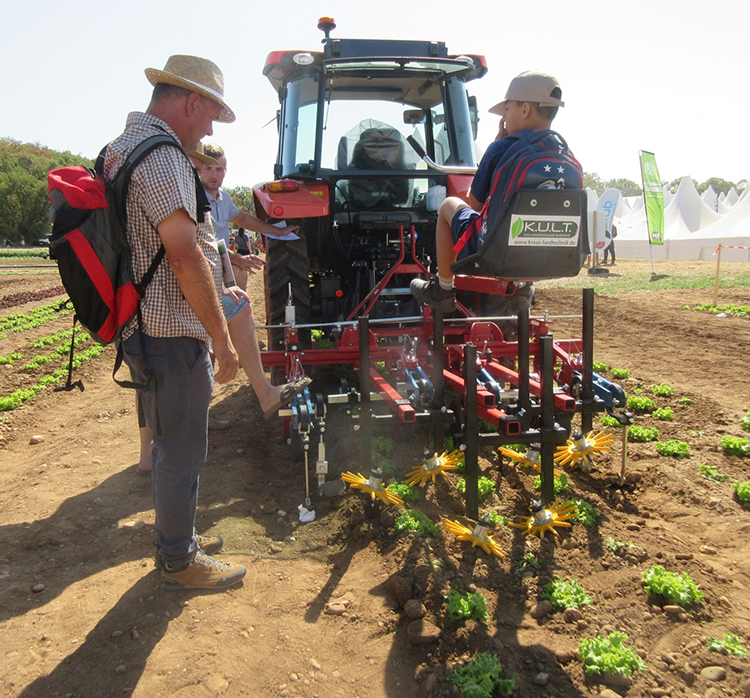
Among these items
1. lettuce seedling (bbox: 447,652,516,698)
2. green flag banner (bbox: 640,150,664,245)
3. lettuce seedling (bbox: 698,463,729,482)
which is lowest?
lettuce seedling (bbox: 447,652,516,698)

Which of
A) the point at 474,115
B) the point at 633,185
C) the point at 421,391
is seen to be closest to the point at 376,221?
the point at 474,115

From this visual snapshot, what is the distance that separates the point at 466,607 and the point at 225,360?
1439 mm

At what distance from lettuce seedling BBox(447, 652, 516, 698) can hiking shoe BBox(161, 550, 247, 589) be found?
1.15 m

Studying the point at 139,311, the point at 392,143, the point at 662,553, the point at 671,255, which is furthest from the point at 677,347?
the point at 671,255

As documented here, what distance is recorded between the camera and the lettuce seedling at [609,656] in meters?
2.30

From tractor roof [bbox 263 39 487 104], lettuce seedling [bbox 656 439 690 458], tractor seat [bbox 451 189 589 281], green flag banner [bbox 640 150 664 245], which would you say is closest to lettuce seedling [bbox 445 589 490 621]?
tractor seat [bbox 451 189 589 281]

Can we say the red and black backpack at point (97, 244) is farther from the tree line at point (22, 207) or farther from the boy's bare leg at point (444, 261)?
→ the tree line at point (22, 207)

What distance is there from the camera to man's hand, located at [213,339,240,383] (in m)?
2.46

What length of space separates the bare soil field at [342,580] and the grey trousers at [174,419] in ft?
1.12

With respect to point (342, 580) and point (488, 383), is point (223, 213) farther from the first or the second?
point (342, 580)

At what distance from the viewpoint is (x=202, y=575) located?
2.83 metres

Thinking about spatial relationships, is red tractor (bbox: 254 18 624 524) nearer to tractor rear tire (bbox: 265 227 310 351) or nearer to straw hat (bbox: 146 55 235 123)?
tractor rear tire (bbox: 265 227 310 351)

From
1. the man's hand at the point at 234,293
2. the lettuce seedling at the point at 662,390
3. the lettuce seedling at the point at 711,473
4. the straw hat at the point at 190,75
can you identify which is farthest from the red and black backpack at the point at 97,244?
the lettuce seedling at the point at 662,390

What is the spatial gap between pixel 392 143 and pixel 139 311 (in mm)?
3650
